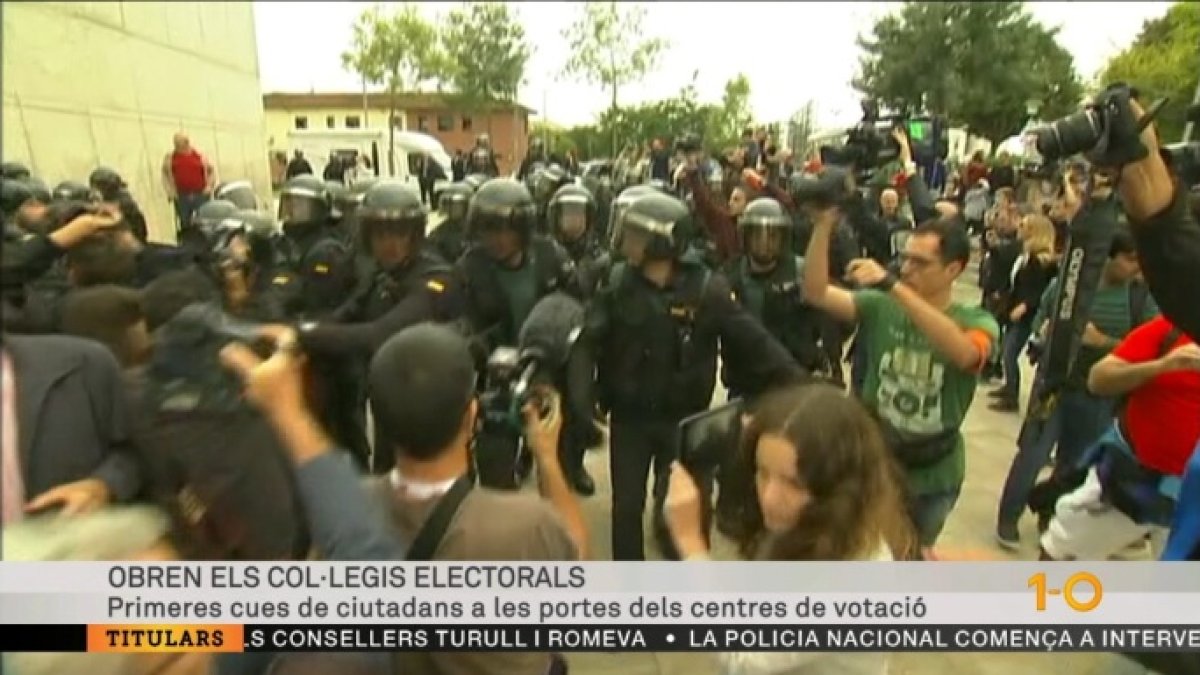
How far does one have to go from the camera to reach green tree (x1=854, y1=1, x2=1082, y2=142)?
100 centimetres

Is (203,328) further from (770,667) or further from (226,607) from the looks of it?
(770,667)

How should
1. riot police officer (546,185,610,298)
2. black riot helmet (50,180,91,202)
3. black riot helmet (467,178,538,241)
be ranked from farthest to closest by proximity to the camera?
1. riot police officer (546,185,610,298)
2. black riot helmet (467,178,538,241)
3. black riot helmet (50,180,91,202)

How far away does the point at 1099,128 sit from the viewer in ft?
2.87

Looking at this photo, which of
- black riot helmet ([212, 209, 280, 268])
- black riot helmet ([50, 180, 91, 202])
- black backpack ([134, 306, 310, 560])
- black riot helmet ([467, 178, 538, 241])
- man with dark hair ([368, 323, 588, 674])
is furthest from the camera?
black riot helmet ([467, 178, 538, 241])

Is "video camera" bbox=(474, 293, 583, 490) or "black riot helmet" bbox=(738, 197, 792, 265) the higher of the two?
"black riot helmet" bbox=(738, 197, 792, 265)

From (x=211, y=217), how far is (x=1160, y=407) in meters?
1.47

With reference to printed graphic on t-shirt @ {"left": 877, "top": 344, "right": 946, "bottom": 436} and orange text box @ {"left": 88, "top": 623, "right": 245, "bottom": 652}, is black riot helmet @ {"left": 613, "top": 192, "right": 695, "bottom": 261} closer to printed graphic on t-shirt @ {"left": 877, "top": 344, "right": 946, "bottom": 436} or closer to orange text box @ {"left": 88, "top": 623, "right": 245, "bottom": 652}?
printed graphic on t-shirt @ {"left": 877, "top": 344, "right": 946, "bottom": 436}

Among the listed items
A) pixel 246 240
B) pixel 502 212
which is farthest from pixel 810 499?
pixel 502 212

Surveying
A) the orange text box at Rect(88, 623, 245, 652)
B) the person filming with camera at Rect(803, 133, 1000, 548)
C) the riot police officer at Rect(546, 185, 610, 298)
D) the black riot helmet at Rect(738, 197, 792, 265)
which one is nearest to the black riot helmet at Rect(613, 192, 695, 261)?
the black riot helmet at Rect(738, 197, 792, 265)

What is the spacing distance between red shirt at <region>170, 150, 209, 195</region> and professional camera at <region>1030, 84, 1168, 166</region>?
1.04m

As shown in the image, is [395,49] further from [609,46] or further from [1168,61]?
[1168,61]

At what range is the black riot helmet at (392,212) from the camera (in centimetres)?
170

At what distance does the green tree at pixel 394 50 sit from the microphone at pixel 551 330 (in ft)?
1.35

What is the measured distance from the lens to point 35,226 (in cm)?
112
